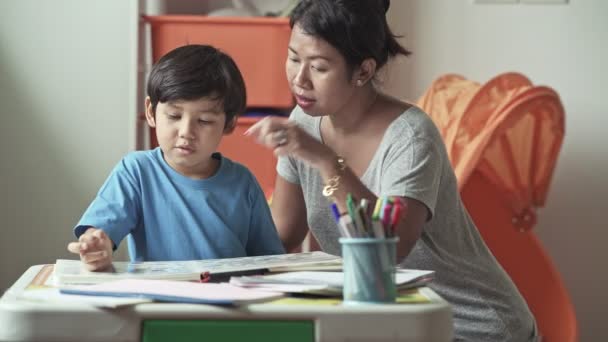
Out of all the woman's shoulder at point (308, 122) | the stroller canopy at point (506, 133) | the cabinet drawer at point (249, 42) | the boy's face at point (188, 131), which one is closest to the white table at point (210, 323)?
the boy's face at point (188, 131)

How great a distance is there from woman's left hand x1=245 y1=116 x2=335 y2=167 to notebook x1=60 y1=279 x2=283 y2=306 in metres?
0.29

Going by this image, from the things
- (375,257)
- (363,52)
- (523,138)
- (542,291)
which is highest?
(363,52)

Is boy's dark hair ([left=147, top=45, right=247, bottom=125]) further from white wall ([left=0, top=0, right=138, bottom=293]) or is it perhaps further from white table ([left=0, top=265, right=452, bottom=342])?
white wall ([left=0, top=0, right=138, bottom=293])

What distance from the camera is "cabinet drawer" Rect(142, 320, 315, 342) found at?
2.85ft

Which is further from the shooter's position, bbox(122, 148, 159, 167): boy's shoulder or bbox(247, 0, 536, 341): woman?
bbox(247, 0, 536, 341): woman

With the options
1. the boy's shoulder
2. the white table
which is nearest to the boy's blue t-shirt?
the boy's shoulder

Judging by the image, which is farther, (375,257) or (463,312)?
(463,312)

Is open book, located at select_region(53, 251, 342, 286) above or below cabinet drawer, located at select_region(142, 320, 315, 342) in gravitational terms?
below

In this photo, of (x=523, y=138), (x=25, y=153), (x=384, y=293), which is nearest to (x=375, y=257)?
(x=384, y=293)

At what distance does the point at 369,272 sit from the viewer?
923mm

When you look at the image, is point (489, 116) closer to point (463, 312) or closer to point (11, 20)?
point (463, 312)

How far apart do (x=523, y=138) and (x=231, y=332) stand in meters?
1.80

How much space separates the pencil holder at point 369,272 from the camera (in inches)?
36.2

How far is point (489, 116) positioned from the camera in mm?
2359
